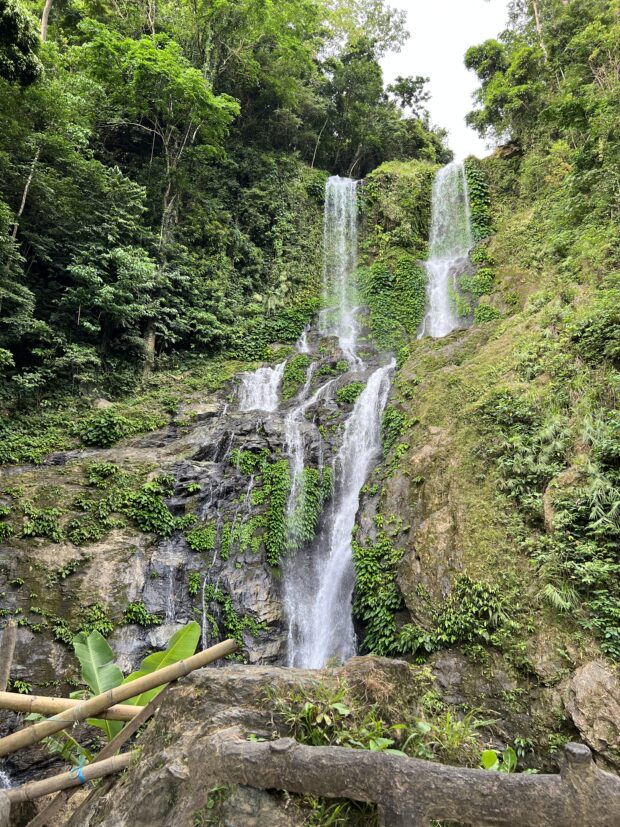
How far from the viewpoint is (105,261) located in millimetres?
14102

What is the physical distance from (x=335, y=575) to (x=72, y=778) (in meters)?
7.29

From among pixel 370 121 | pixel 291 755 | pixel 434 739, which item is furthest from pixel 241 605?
pixel 370 121

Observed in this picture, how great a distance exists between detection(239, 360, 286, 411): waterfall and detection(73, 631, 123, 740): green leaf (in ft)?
35.2

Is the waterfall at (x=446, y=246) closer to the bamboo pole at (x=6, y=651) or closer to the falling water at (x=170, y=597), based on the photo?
the falling water at (x=170, y=597)

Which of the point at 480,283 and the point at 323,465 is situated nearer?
the point at 323,465

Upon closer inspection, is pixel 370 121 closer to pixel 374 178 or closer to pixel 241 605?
pixel 374 178

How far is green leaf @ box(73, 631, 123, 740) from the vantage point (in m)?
3.80

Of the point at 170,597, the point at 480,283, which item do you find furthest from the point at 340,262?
the point at 170,597

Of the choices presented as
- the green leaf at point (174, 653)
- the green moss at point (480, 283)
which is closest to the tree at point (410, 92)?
the green moss at point (480, 283)

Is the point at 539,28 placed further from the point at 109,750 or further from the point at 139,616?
the point at 109,750

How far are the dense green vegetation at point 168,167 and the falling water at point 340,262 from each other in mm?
667

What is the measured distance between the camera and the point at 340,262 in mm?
22391

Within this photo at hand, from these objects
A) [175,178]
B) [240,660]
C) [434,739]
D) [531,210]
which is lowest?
[240,660]

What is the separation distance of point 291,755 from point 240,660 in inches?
276
